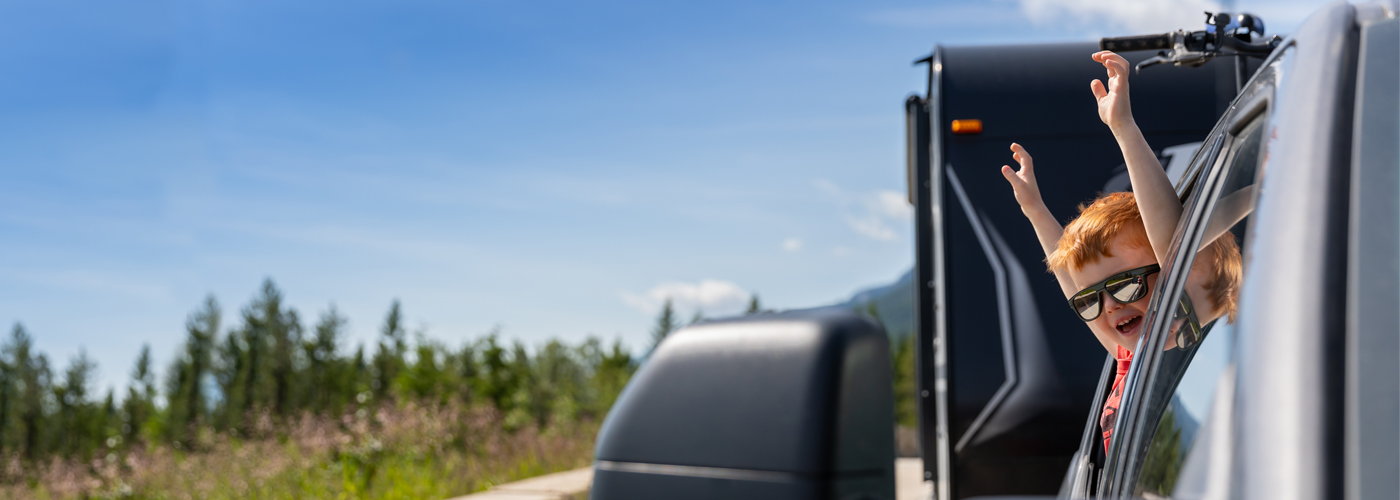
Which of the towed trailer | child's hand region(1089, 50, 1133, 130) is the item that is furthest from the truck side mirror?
child's hand region(1089, 50, 1133, 130)

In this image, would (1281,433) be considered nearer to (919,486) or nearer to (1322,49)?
(1322,49)

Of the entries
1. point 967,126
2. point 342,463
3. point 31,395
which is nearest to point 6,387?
point 31,395

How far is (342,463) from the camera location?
864cm

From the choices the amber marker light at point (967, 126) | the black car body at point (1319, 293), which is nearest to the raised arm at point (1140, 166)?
the black car body at point (1319, 293)

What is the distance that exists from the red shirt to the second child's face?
0.36 feet

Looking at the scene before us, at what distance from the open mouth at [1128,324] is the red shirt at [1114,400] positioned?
12 centimetres

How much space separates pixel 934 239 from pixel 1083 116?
1.41m

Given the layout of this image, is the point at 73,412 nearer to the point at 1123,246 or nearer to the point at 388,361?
the point at 388,361

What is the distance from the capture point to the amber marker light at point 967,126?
439 cm

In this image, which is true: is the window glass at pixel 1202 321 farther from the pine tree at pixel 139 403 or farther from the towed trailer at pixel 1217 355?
the pine tree at pixel 139 403

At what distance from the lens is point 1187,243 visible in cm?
129

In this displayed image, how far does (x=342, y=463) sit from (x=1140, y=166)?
846cm

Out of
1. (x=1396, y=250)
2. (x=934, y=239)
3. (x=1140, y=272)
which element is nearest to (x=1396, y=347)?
(x=1396, y=250)

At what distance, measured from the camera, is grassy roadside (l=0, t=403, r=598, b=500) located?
8.15 meters
